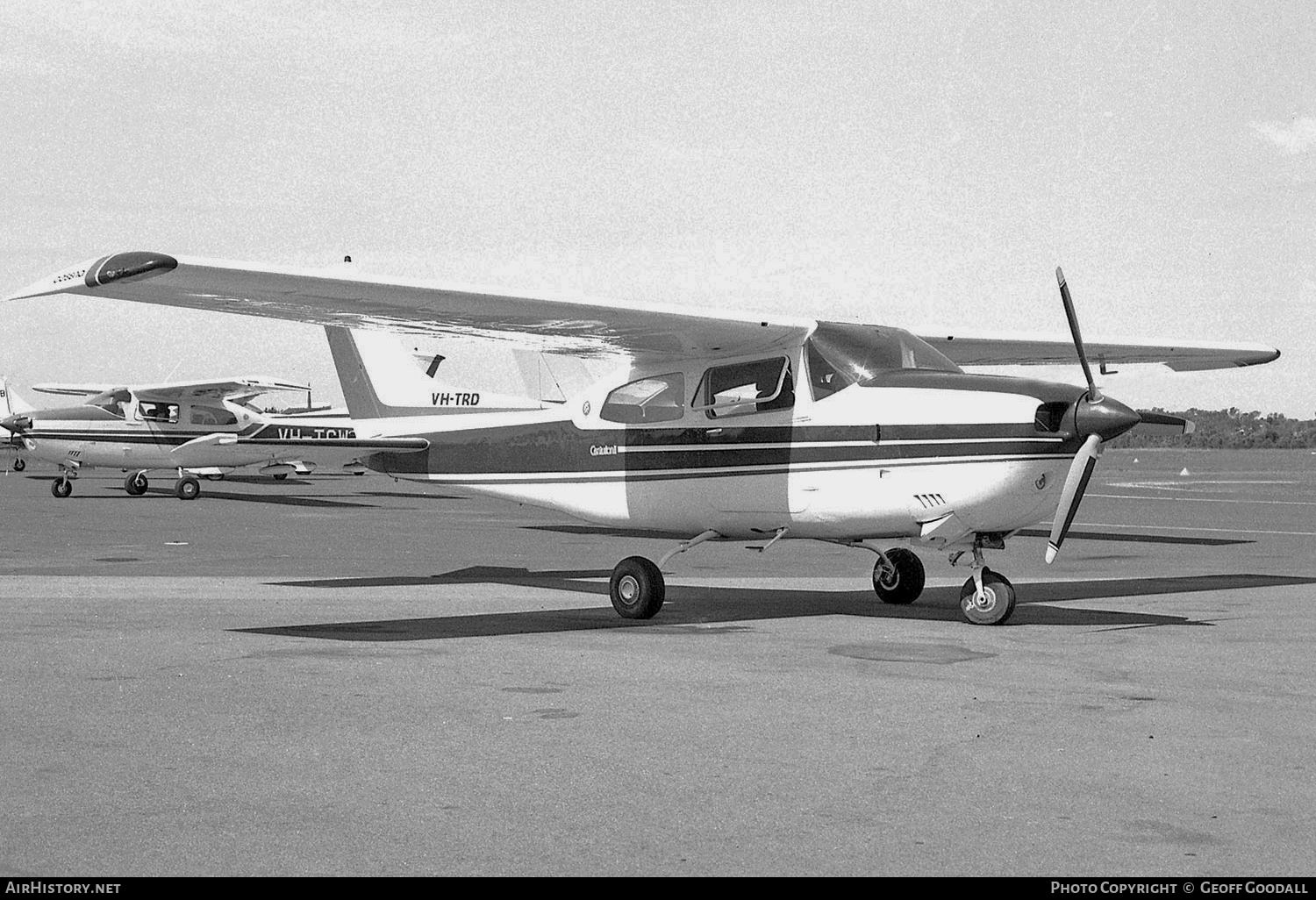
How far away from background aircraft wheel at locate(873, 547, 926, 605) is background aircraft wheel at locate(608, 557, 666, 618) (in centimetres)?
224

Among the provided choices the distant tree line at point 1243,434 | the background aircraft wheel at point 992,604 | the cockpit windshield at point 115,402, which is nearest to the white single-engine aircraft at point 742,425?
the background aircraft wheel at point 992,604

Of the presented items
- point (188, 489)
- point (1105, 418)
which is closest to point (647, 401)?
point (1105, 418)

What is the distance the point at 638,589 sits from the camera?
11.0 m

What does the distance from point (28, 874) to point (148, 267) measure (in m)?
4.95

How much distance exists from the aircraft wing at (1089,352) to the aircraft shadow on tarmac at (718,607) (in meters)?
2.33

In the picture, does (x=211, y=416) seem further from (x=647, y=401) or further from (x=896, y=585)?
(x=896, y=585)

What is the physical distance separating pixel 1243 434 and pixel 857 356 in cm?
13459

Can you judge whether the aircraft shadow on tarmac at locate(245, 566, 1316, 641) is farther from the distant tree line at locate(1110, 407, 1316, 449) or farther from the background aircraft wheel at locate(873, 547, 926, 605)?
the distant tree line at locate(1110, 407, 1316, 449)

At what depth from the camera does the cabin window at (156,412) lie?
34.9 m

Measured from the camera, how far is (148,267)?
822 centimetres

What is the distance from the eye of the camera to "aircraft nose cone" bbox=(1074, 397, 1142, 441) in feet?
31.0
